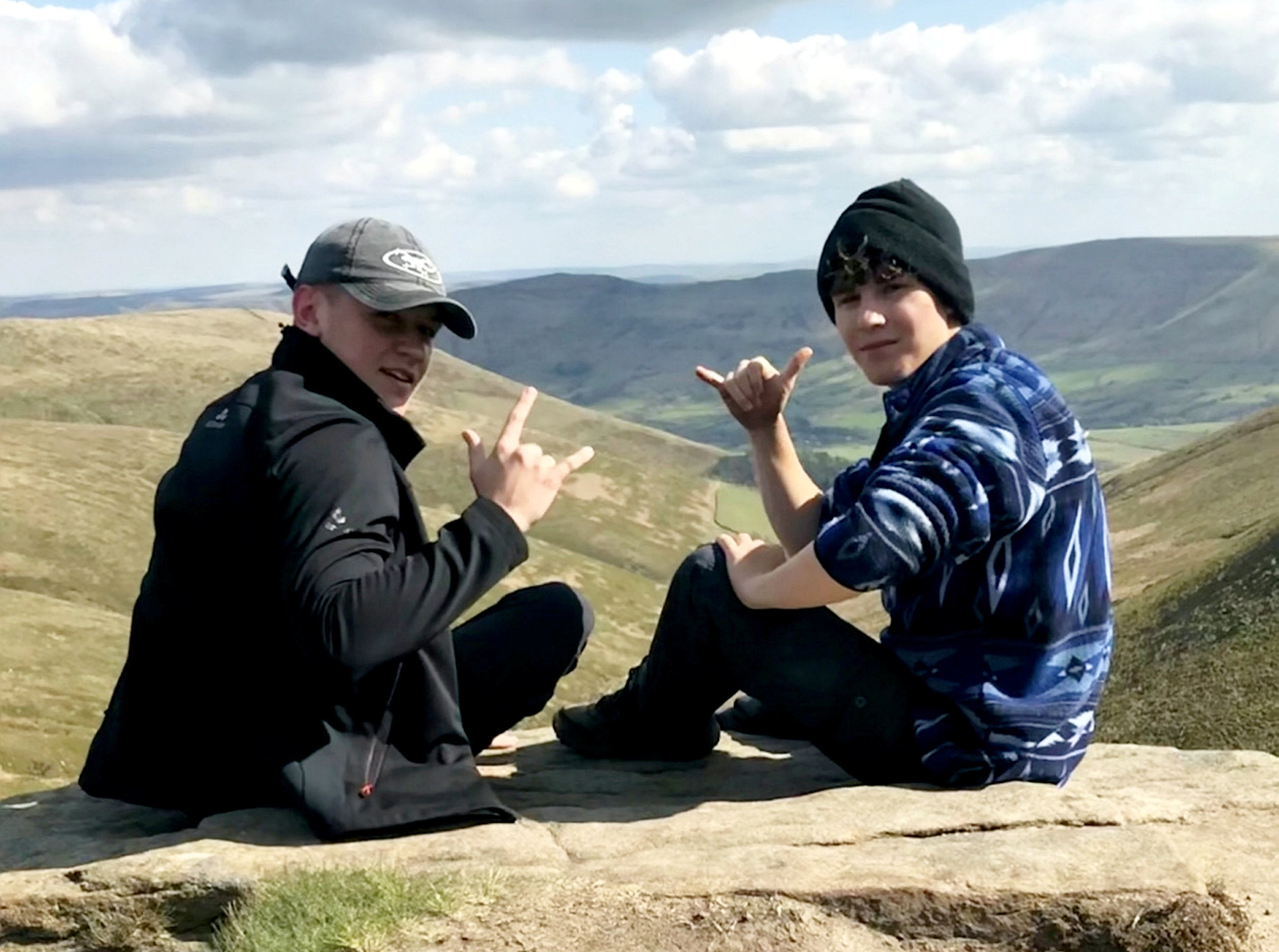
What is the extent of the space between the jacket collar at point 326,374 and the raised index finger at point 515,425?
0.67 m

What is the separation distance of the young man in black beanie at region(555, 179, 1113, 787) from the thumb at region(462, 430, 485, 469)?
5.32 ft

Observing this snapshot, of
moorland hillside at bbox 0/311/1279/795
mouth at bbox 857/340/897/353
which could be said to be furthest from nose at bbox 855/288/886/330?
moorland hillside at bbox 0/311/1279/795

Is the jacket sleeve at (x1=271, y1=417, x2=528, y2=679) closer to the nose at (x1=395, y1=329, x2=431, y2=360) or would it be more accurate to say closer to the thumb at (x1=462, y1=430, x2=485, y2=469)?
the thumb at (x1=462, y1=430, x2=485, y2=469)

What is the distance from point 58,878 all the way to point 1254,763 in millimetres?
8159

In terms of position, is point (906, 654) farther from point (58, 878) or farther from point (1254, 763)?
point (58, 878)

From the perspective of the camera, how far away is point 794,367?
8.95m

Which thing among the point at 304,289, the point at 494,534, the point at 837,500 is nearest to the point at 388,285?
the point at 304,289

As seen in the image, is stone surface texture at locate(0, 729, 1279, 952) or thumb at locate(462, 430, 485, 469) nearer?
stone surface texture at locate(0, 729, 1279, 952)

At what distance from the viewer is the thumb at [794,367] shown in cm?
870

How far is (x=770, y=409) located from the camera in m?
9.18

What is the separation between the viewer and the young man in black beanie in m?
7.10

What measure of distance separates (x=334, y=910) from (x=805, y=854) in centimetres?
270

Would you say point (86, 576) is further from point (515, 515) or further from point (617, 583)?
point (515, 515)

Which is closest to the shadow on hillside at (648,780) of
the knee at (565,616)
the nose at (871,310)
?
the knee at (565,616)
